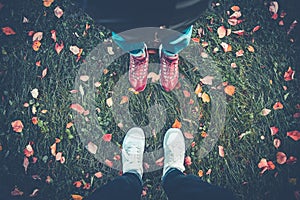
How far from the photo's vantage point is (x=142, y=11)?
1.25m

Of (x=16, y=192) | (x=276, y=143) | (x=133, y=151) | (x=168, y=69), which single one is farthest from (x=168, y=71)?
(x=16, y=192)

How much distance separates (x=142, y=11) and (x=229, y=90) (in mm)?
1408

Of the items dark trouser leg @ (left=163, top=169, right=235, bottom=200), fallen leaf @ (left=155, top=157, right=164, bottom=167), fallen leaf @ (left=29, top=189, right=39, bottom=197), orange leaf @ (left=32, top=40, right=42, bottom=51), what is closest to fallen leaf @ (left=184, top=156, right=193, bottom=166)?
fallen leaf @ (left=155, top=157, right=164, bottom=167)

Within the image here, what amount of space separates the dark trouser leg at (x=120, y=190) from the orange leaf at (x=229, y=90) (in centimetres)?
105

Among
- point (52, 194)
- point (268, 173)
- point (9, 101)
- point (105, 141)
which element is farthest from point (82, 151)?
point (268, 173)

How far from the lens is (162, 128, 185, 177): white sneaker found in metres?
2.25

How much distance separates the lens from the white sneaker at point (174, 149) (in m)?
2.25

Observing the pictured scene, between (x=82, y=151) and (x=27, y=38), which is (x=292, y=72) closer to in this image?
(x=82, y=151)

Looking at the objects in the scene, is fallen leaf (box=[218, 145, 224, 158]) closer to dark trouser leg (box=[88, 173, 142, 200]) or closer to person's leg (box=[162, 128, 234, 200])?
person's leg (box=[162, 128, 234, 200])

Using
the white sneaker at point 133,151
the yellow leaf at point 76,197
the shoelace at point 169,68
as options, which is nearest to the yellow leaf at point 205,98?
the shoelace at point 169,68

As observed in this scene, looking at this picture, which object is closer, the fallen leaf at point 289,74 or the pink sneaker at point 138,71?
the pink sneaker at point 138,71

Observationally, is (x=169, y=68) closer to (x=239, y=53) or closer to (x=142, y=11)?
(x=239, y=53)

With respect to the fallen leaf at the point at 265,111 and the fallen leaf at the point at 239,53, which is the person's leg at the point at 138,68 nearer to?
the fallen leaf at the point at 239,53

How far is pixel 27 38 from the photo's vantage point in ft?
8.10
